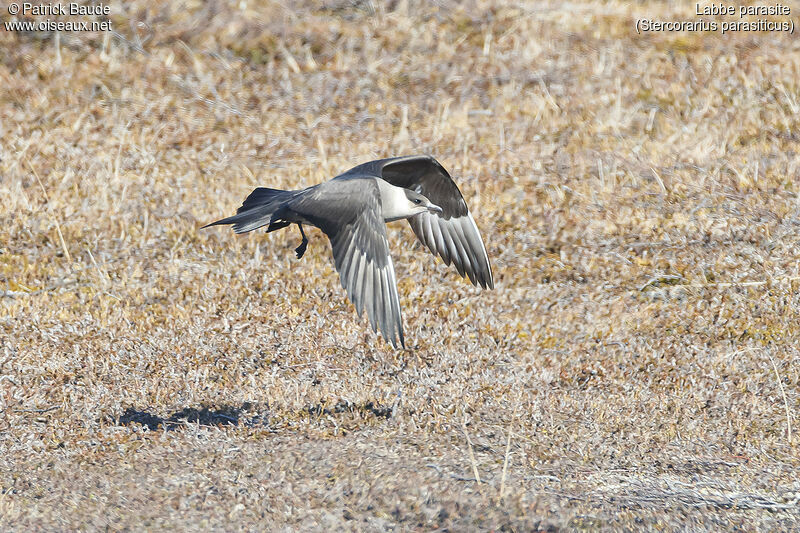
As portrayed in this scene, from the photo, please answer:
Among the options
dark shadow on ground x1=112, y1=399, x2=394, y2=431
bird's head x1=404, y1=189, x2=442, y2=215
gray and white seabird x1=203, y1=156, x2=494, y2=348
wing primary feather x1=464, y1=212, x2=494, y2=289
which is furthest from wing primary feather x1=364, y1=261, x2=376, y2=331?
wing primary feather x1=464, y1=212, x2=494, y2=289

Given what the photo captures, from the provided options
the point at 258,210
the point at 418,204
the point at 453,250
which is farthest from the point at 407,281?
the point at 258,210

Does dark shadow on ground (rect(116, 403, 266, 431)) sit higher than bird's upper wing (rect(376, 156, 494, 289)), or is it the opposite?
bird's upper wing (rect(376, 156, 494, 289))

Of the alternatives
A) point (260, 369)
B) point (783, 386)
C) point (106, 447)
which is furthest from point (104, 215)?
point (783, 386)

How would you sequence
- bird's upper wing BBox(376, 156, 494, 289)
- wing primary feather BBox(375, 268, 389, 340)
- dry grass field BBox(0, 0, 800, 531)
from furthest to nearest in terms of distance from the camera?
bird's upper wing BBox(376, 156, 494, 289) < wing primary feather BBox(375, 268, 389, 340) < dry grass field BBox(0, 0, 800, 531)

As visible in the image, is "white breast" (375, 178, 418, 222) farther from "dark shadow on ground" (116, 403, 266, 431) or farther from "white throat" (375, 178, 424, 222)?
"dark shadow on ground" (116, 403, 266, 431)

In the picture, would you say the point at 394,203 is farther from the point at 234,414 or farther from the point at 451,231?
the point at 234,414

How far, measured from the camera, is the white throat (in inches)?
249

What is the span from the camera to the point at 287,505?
176 inches

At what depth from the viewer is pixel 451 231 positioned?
280 inches

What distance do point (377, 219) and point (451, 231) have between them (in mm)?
1585

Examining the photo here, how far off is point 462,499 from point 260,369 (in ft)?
6.80

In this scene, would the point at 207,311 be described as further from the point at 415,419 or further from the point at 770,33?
the point at 770,33

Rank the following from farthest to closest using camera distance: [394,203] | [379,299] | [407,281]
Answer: [407,281]
[394,203]
[379,299]

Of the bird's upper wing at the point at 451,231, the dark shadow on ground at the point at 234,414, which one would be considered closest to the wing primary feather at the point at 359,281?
the dark shadow on ground at the point at 234,414
